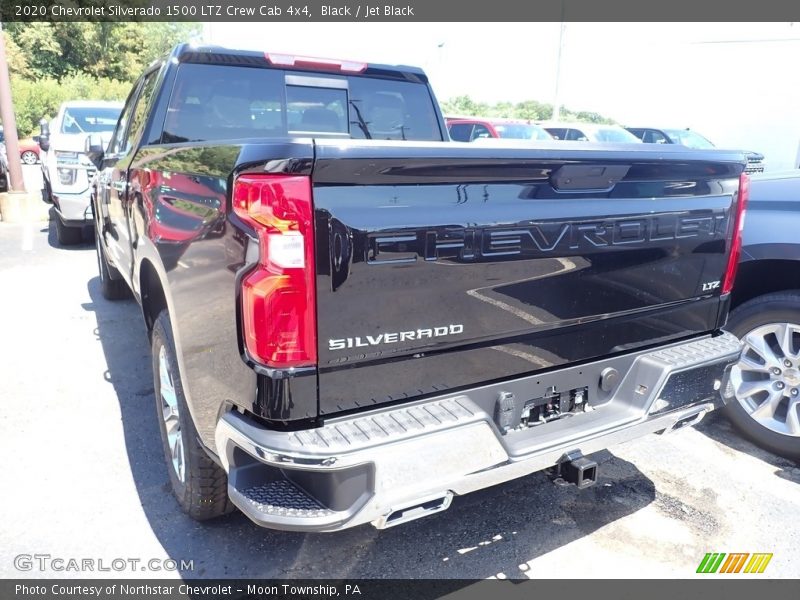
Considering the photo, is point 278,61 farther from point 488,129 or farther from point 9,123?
point 488,129

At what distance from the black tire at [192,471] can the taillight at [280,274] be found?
0.81 m

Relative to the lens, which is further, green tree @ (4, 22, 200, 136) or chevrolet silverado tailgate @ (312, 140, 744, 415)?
green tree @ (4, 22, 200, 136)

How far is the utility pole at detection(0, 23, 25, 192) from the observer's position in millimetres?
9797

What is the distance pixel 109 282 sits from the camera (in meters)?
5.78

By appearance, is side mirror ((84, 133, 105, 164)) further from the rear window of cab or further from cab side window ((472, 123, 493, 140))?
cab side window ((472, 123, 493, 140))

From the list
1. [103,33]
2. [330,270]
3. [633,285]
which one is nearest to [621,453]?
[633,285]

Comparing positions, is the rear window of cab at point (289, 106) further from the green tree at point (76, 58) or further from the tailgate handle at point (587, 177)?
the green tree at point (76, 58)

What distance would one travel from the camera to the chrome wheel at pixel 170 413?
2650mm

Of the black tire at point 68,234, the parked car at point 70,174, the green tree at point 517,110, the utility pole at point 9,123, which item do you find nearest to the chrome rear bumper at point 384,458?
the parked car at point 70,174

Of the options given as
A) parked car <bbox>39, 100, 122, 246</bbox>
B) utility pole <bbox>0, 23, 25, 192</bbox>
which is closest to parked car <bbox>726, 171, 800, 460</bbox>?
parked car <bbox>39, 100, 122, 246</bbox>

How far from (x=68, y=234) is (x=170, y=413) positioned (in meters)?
6.88

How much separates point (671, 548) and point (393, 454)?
5.36ft

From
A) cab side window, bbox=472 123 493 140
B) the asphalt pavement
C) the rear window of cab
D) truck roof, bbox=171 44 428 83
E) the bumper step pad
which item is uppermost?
truck roof, bbox=171 44 428 83

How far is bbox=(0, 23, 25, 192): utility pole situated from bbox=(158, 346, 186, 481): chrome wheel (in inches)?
364
